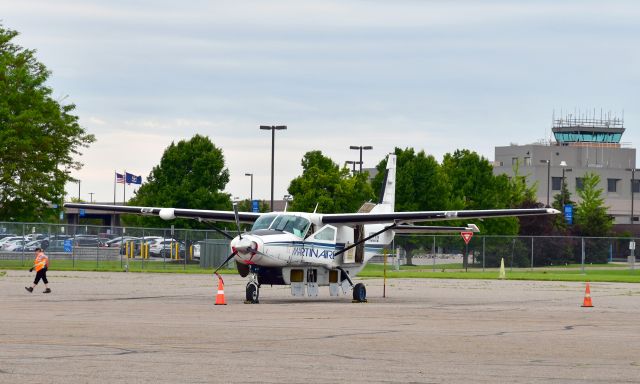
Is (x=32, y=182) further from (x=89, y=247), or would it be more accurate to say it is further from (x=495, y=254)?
(x=495, y=254)

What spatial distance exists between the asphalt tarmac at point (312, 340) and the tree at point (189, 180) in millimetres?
39816

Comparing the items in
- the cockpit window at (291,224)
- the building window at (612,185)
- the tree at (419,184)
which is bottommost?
the cockpit window at (291,224)

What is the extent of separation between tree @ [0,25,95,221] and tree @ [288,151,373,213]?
57.8ft

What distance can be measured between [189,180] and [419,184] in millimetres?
15942

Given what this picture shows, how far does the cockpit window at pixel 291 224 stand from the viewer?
31891 mm

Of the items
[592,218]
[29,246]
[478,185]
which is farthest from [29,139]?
[592,218]

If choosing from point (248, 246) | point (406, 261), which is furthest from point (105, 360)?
point (406, 261)

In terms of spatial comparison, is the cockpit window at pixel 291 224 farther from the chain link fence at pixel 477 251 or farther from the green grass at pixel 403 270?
the chain link fence at pixel 477 251

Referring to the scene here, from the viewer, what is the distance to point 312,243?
32.6 m

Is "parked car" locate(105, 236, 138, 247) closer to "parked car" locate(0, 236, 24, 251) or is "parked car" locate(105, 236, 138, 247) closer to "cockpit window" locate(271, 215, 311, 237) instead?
"parked car" locate(0, 236, 24, 251)

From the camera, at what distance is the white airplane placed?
30.6 metres

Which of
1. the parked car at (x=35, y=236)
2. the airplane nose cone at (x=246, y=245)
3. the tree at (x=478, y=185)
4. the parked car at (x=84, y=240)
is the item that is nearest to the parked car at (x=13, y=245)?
the parked car at (x=35, y=236)

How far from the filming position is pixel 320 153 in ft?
265

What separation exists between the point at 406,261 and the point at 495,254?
17.6ft
